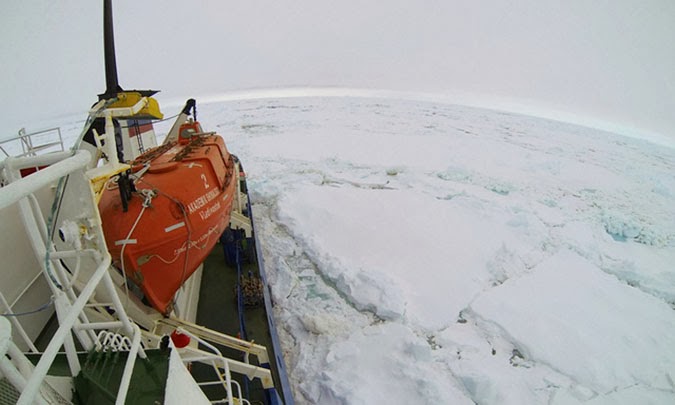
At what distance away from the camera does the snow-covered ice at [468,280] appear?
3.10 meters

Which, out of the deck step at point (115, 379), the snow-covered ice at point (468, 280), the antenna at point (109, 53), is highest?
the antenna at point (109, 53)

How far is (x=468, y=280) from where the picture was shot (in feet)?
14.6

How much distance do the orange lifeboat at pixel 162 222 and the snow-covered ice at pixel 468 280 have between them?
1.70 m

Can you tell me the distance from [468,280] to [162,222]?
4.02 metres

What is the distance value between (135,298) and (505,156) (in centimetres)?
1129

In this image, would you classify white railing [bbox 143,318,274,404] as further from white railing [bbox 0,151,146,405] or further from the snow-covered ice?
the snow-covered ice

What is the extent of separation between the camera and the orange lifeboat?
1.95m

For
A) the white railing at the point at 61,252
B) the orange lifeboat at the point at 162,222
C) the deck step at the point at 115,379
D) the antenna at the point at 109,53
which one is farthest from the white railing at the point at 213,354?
the antenna at the point at 109,53

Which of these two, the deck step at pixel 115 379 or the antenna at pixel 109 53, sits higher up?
the antenna at pixel 109 53

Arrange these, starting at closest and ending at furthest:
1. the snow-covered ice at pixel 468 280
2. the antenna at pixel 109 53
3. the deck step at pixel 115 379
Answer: the deck step at pixel 115 379 → the snow-covered ice at pixel 468 280 → the antenna at pixel 109 53

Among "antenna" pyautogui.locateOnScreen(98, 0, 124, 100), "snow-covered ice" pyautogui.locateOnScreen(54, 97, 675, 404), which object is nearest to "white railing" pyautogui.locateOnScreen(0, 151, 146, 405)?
"snow-covered ice" pyautogui.locateOnScreen(54, 97, 675, 404)

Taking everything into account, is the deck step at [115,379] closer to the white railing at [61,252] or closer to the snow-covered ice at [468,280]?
the white railing at [61,252]

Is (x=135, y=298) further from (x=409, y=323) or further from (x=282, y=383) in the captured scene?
(x=409, y=323)

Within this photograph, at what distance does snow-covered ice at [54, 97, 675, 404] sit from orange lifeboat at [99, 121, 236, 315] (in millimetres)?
1701
